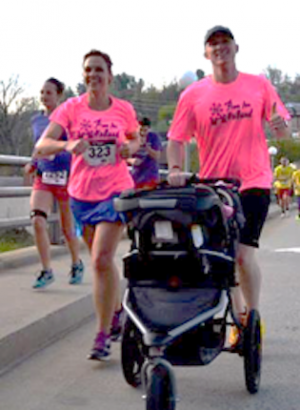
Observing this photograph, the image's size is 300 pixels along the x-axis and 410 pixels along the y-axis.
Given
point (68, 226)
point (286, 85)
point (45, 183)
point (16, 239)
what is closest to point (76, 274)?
point (68, 226)

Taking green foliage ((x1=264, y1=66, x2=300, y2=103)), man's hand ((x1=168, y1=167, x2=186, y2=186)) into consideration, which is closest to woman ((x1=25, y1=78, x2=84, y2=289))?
man's hand ((x1=168, y1=167, x2=186, y2=186))

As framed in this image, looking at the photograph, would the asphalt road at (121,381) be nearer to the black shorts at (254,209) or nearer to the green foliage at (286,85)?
the black shorts at (254,209)

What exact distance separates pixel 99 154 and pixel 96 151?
3cm

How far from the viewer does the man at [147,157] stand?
360 inches

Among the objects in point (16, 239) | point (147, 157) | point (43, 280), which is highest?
point (147, 157)

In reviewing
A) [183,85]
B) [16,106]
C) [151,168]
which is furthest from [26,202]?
[16,106]

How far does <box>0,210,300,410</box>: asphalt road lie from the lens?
16.1 feet

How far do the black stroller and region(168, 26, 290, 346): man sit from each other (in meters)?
0.82

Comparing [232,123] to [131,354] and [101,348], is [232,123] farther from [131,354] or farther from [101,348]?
[101,348]

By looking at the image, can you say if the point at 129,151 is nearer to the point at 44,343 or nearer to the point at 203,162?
the point at 203,162

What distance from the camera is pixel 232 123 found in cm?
539

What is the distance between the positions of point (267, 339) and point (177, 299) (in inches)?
89.7

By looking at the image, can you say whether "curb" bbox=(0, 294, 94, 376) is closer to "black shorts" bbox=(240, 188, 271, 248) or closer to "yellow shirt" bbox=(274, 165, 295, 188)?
"black shorts" bbox=(240, 188, 271, 248)

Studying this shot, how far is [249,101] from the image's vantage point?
538cm
